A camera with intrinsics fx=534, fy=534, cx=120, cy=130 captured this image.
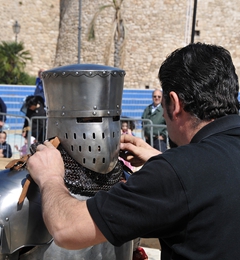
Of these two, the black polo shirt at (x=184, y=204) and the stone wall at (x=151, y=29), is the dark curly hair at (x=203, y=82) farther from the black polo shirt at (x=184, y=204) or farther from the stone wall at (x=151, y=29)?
the stone wall at (x=151, y=29)

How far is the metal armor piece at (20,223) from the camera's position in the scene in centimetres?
205

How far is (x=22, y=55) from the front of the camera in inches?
1126

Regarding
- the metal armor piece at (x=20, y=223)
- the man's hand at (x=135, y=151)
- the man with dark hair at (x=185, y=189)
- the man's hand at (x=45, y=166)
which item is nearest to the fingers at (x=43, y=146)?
the man's hand at (x=45, y=166)

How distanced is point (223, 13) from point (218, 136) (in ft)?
93.3

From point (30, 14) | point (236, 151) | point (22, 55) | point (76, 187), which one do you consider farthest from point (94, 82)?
point (30, 14)

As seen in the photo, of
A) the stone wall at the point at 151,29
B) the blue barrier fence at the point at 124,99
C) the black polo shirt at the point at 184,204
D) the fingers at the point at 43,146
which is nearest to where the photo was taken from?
the black polo shirt at the point at 184,204

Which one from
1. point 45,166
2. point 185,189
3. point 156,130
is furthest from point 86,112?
point 156,130

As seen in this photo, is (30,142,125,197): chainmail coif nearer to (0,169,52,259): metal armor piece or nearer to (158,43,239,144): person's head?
(0,169,52,259): metal armor piece

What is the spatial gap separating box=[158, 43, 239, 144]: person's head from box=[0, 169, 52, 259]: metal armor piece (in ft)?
2.39

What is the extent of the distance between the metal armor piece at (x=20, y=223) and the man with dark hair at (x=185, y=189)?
36 cm

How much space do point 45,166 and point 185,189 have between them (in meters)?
0.58

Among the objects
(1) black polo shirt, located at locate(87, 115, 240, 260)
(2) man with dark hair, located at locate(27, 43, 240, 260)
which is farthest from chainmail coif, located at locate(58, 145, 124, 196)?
(1) black polo shirt, located at locate(87, 115, 240, 260)

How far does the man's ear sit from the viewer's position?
1.69m

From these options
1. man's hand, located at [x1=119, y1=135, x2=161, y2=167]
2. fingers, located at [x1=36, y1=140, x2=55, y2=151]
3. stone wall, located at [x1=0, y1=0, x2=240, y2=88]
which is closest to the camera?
fingers, located at [x1=36, y1=140, x2=55, y2=151]
